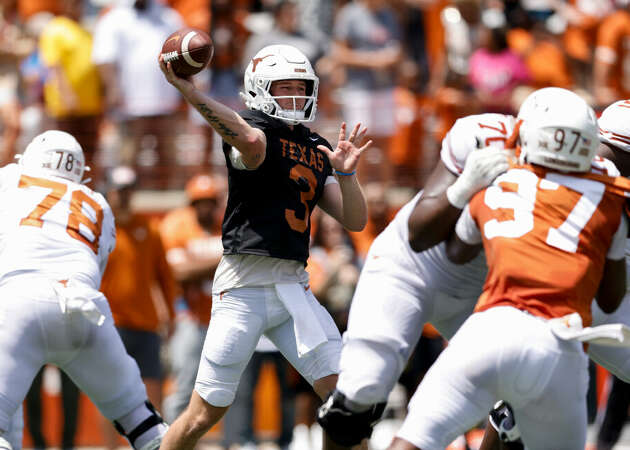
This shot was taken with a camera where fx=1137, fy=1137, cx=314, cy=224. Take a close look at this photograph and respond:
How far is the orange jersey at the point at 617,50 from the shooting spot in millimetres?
11039

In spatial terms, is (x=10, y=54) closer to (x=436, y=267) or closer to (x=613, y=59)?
(x=613, y=59)

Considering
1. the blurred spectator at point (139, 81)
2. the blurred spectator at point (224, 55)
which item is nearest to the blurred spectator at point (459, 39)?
the blurred spectator at point (224, 55)

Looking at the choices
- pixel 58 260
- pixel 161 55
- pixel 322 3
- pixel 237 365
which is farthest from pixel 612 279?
pixel 322 3

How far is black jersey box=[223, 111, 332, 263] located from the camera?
5.36 meters

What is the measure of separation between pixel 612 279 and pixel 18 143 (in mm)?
6987

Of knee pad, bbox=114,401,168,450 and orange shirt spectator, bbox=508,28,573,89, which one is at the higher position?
orange shirt spectator, bbox=508,28,573,89

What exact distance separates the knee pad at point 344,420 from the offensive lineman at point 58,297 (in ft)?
3.82

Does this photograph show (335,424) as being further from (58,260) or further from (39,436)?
(39,436)

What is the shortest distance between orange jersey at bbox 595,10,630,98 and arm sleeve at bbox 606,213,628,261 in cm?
671

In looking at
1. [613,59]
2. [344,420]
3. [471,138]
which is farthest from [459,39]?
[344,420]

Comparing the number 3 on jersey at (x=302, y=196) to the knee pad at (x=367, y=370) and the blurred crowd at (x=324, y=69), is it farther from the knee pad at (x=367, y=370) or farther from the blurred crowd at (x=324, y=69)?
the blurred crowd at (x=324, y=69)

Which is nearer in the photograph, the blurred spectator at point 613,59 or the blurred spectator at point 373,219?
the blurred spectator at point 373,219

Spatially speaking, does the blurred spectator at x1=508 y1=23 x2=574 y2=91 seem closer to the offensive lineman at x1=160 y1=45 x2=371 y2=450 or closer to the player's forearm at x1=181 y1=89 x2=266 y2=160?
the offensive lineman at x1=160 y1=45 x2=371 y2=450

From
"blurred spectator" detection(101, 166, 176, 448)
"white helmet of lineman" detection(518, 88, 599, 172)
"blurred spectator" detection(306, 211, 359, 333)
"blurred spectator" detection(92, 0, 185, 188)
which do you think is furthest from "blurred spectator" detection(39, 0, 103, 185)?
"white helmet of lineman" detection(518, 88, 599, 172)
